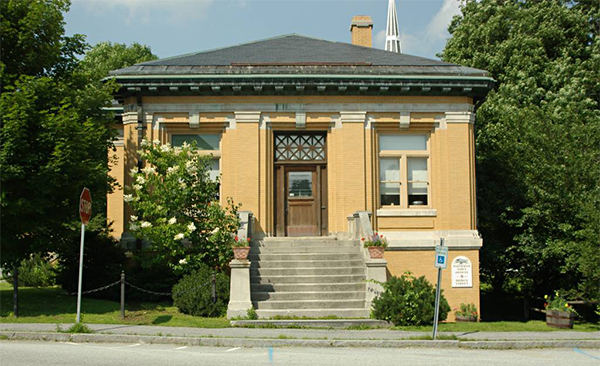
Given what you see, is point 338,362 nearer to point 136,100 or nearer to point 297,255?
point 297,255

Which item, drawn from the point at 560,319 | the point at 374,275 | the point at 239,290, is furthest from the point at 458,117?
the point at 239,290

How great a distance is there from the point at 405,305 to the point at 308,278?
2.97 meters

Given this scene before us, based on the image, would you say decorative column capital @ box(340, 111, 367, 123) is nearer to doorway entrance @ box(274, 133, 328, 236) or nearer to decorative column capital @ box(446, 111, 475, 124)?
doorway entrance @ box(274, 133, 328, 236)

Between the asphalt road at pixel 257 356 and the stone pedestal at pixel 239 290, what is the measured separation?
11.0 ft

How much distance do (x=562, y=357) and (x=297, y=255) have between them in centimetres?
781

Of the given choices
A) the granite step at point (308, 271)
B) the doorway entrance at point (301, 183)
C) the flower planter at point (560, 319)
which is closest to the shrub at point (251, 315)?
the granite step at point (308, 271)

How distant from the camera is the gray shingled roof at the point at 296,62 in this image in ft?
61.0

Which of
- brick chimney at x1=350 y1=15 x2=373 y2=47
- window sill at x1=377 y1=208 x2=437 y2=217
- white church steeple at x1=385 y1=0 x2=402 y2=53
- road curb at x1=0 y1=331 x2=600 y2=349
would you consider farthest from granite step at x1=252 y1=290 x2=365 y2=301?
white church steeple at x1=385 y1=0 x2=402 y2=53

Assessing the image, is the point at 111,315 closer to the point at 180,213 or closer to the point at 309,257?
the point at 180,213

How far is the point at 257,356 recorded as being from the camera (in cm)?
1011

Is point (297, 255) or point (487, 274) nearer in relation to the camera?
point (297, 255)

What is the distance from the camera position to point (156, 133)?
18.5m

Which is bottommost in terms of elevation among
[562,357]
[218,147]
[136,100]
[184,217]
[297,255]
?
[562,357]

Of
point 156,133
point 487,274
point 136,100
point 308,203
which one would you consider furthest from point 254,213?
point 487,274
